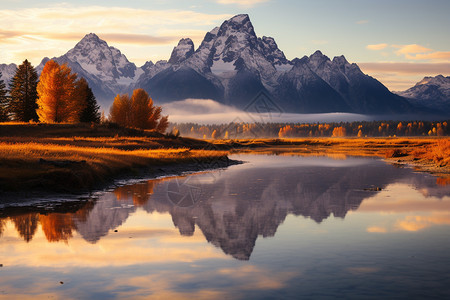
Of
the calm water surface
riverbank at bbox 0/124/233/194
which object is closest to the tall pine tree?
riverbank at bbox 0/124/233/194

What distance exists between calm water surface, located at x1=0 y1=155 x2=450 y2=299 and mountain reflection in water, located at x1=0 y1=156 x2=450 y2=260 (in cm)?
11

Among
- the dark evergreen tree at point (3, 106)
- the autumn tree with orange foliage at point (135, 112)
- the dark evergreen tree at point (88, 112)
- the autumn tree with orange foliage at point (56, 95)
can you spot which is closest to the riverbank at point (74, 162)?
the autumn tree with orange foliage at point (56, 95)

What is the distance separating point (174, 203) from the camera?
105 ft

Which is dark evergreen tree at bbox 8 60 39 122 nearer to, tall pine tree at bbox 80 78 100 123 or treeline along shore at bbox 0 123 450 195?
tall pine tree at bbox 80 78 100 123

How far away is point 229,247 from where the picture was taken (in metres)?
19.9

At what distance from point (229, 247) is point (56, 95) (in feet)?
281

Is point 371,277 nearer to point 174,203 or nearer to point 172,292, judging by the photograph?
point 172,292

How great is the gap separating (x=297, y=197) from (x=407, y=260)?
57.7 feet

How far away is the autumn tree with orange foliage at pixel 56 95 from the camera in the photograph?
319ft

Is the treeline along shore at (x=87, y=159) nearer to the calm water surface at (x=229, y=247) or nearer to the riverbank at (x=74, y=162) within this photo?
the riverbank at (x=74, y=162)

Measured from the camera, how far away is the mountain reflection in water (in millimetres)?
22641

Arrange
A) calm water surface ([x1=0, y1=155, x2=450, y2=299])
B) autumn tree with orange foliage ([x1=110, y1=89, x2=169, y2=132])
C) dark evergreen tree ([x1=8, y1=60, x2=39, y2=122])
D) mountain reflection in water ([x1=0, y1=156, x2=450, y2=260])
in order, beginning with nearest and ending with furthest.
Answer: calm water surface ([x1=0, y1=155, x2=450, y2=299])
mountain reflection in water ([x1=0, y1=156, x2=450, y2=260])
dark evergreen tree ([x1=8, y1=60, x2=39, y2=122])
autumn tree with orange foliage ([x1=110, y1=89, x2=169, y2=132])

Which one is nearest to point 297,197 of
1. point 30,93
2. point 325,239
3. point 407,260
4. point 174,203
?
point 174,203

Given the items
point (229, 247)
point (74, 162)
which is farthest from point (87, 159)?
point (229, 247)
